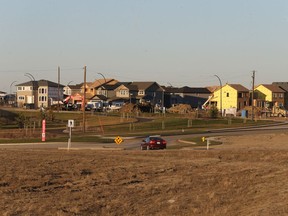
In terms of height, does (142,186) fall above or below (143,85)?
below

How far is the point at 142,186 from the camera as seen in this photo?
1736 cm

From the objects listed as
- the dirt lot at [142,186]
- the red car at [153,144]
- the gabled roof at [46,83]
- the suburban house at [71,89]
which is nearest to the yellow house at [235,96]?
the gabled roof at [46,83]

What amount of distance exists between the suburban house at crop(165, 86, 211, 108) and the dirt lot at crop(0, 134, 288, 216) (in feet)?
431

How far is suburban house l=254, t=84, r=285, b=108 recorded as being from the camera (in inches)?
5787

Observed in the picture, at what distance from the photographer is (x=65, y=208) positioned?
44.0ft

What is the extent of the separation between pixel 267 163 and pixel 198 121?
206ft

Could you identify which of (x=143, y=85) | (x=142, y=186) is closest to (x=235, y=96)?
(x=143, y=85)

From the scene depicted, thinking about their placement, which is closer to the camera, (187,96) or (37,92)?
(187,96)

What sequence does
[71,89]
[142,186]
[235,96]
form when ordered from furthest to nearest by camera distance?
[71,89] < [235,96] < [142,186]

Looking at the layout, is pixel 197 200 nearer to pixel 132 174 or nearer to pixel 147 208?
pixel 147 208

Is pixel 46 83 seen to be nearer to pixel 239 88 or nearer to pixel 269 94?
pixel 239 88

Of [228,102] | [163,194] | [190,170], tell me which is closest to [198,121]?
[228,102]

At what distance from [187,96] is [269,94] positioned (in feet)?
88.9

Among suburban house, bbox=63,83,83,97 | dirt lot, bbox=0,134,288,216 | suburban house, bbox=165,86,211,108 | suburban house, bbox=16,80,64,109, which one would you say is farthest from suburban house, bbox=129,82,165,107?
dirt lot, bbox=0,134,288,216
